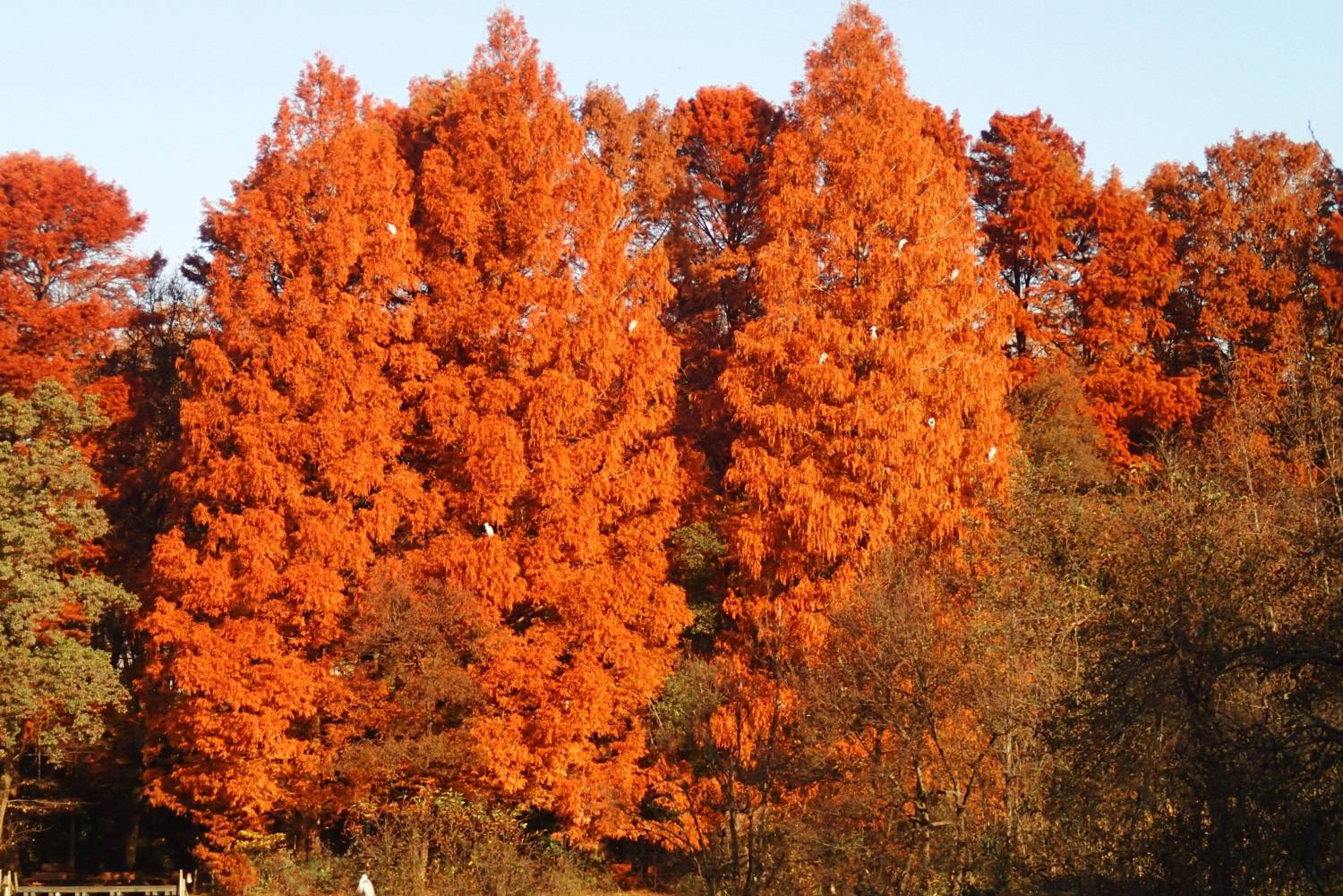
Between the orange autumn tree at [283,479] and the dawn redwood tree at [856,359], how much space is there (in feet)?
23.1

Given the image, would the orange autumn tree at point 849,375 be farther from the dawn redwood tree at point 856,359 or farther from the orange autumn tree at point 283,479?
the orange autumn tree at point 283,479

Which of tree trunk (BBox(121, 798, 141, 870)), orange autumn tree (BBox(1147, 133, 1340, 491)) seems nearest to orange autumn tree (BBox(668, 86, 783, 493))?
orange autumn tree (BBox(1147, 133, 1340, 491))

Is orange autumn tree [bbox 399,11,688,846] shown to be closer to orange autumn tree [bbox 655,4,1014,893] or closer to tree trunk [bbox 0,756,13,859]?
orange autumn tree [bbox 655,4,1014,893]

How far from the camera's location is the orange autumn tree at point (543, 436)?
27.8 meters

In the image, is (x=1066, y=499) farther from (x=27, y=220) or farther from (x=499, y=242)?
(x=27, y=220)

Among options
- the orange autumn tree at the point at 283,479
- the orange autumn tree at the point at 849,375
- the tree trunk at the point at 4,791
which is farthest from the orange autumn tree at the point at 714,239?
the tree trunk at the point at 4,791

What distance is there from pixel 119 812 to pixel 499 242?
15166 millimetres

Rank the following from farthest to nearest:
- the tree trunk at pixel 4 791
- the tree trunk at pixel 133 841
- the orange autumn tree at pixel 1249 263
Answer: the orange autumn tree at pixel 1249 263 → the tree trunk at pixel 133 841 → the tree trunk at pixel 4 791

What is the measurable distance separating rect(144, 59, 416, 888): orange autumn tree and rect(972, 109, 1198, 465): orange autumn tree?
1527 centimetres

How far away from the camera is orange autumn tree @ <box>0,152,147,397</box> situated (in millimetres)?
34375

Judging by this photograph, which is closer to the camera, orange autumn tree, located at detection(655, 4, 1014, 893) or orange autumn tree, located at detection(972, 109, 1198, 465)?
orange autumn tree, located at detection(655, 4, 1014, 893)

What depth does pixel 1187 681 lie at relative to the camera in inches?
494

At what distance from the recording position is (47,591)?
95.8 ft

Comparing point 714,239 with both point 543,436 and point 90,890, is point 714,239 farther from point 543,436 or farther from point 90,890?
point 90,890
